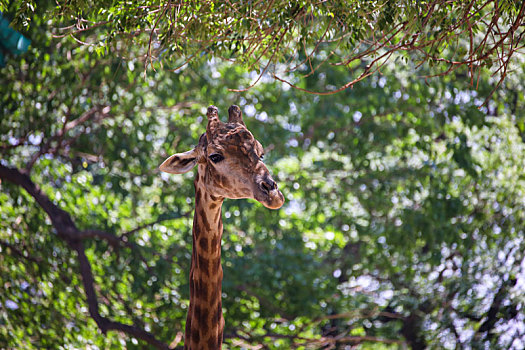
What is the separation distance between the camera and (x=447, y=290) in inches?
287

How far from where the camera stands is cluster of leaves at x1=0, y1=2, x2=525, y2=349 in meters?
6.61

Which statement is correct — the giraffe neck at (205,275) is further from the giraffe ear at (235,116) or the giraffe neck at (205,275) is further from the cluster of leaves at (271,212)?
the cluster of leaves at (271,212)

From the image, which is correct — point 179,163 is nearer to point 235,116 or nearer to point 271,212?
point 235,116

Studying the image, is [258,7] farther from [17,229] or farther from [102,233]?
[17,229]

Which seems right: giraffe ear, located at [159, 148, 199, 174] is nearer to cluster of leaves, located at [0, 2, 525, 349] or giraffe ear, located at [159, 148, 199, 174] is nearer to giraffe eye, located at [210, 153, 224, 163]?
giraffe eye, located at [210, 153, 224, 163]

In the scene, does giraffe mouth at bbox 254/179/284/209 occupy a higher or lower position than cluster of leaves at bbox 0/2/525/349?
lower

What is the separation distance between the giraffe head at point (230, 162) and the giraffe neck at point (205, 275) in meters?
0.09

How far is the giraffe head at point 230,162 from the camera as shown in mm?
2818

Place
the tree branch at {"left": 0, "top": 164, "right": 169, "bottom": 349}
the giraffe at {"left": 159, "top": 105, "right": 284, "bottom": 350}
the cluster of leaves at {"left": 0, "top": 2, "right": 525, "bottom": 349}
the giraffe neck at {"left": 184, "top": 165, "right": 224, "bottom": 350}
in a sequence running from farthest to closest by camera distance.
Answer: the cluster of leaves at {"left": 0, "top": 2, "right": 525, "bottom": 349} < the tree branch at {"left": 0, "top": 164, "right": 169, "bottom": 349} < the giraffe neck at {"left": 184, "top": 165, "right": 224, "bottom": 350} < the giraffe at {"left": 159, "top": 105, "right": 284, "bottom": 350}

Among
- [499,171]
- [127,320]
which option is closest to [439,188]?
[499,171]

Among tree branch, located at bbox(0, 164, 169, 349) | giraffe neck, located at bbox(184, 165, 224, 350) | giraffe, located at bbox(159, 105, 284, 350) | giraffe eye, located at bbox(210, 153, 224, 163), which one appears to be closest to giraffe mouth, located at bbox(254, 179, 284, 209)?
giraffe, located at bbox(159, 105, 284, 350)

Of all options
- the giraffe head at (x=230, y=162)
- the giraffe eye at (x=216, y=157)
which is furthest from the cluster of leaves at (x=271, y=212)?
the giraffe eye at (x=216, y=157)

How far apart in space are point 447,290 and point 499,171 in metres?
1.44

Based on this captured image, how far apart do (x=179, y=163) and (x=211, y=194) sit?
27 centimetres
